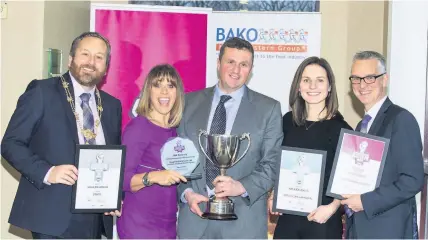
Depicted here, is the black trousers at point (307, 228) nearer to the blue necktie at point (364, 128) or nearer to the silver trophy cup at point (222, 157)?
the blue necktie at point (364, 128)

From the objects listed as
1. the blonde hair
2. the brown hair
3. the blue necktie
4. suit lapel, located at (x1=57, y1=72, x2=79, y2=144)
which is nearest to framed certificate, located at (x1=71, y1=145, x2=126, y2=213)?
suit lapel, located at (x1=57, y1=72, x2=79, y2=144)

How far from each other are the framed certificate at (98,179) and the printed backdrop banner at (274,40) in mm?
3005

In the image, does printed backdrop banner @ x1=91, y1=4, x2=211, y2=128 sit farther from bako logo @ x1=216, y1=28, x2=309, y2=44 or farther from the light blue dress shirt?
the light blue dress shirt

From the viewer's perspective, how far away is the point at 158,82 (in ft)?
11.4

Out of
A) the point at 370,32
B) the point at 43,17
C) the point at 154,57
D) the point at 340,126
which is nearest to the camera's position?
the point at 340,126

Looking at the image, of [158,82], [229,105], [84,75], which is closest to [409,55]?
[229,105]

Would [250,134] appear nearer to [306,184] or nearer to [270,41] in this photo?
[306,184]

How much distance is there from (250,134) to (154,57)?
2.57m

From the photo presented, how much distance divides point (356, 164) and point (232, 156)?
0.67 metres

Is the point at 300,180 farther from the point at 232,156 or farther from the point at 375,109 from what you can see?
the point at 375,109

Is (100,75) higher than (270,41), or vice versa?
(270,41)

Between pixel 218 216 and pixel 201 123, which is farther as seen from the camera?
pixel 201 123

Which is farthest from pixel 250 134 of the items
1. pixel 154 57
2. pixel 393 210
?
pixel 154 57

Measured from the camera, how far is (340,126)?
349cm
